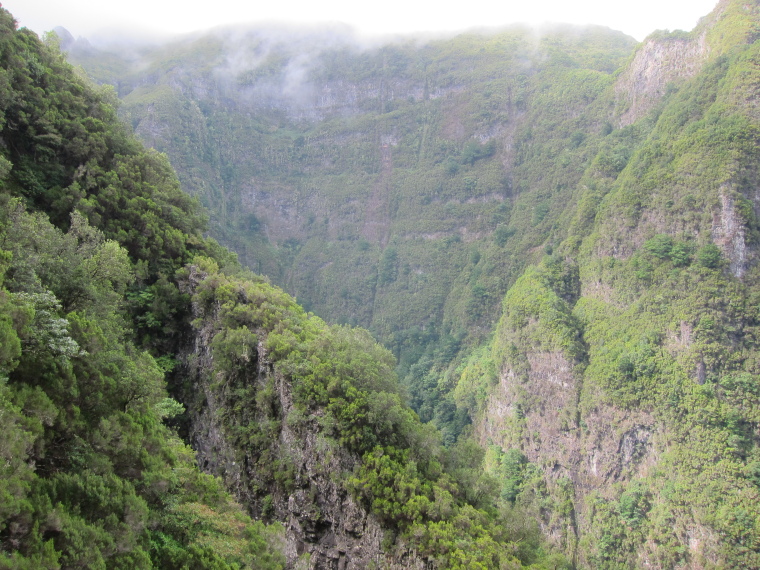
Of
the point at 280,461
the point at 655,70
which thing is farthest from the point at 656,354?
the point at 655,70

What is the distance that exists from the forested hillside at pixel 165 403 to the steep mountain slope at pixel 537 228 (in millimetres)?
1907

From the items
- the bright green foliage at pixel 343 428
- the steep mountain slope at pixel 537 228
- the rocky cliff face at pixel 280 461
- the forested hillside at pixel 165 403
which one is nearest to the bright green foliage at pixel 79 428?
the forested hillside at pixel 165 403

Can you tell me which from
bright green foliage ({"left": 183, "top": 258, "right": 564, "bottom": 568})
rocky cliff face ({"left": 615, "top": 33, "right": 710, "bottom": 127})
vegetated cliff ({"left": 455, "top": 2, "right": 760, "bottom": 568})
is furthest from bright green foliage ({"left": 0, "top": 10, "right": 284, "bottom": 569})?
rocky cliff face ({"left": 615, "top": 33, "right": 710, "bottom": 127})

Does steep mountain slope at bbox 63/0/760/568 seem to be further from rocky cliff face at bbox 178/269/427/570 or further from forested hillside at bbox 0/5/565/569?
forested hillside at bbox 0/5/565/569

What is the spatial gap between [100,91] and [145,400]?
27516 mm

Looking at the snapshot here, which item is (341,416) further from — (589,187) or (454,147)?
(454,147)

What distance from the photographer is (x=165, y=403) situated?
20828 mm

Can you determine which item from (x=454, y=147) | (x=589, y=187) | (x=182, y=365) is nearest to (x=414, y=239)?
(x=454, y=147)

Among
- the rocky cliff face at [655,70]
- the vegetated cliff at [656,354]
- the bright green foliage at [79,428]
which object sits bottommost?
the vegetated cliff at [656,354]

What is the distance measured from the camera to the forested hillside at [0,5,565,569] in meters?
11.8

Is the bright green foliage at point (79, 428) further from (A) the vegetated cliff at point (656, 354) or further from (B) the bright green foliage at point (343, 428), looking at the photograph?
(A) the vegetated cliff at point (656, 354)

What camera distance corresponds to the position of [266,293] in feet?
97.9

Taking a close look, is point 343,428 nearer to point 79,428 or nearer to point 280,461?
point 280,461

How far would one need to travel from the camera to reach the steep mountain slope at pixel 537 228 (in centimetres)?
4966
